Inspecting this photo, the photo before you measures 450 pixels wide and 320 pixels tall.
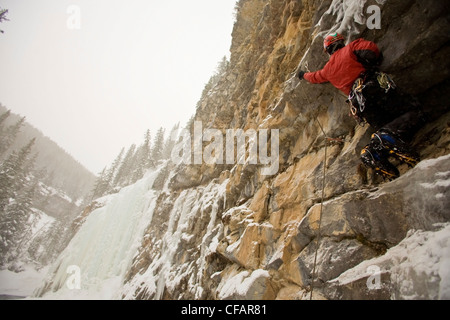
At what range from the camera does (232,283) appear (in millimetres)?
5785

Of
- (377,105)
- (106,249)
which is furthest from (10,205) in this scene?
(377,105)

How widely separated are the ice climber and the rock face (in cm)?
35

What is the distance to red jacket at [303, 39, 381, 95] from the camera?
11.4ft

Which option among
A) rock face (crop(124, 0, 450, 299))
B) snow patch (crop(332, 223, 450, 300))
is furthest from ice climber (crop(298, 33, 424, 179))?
snow patch (crop(332, 223, 450, 300))

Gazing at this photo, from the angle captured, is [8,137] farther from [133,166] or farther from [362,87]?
[362,87]

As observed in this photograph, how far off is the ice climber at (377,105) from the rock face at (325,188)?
0.35m

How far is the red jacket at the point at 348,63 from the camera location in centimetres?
347

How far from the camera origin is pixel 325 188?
4363 millimetres

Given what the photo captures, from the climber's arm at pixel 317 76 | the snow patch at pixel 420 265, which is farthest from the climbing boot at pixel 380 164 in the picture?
the climber's arm at pixel 317 76

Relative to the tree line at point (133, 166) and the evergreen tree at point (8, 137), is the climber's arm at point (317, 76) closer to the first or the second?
the tree line at point (133, 166)

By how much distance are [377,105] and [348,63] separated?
834mm

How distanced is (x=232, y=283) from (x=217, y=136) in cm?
1021

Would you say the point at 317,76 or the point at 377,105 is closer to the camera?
the point at 377,105

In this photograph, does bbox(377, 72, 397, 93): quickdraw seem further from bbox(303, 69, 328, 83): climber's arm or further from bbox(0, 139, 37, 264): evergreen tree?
bbox(0, 139, 37, 264): evergreen tree
